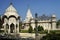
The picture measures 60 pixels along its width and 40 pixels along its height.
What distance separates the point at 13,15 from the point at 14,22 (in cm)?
160

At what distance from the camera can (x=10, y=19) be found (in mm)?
41031

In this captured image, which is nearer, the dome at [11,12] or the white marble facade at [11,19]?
the white marble facade at [11,19]

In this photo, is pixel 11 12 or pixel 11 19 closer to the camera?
→ pixel 11 12

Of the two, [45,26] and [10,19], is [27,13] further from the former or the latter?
[10,19]

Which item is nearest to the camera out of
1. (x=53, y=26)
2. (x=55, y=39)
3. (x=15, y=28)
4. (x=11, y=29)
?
(x=55, y=39)

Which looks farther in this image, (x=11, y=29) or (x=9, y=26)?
(x=11, y=29)

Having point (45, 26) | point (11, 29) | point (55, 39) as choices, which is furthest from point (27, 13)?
point (55, 39)

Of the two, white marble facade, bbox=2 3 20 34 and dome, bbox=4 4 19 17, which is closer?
white marble facade, bbox=2 3 20 34

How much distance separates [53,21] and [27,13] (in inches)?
764

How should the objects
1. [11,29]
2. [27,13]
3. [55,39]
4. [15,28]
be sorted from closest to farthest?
[55,39], [15,28], [11,29], [27,13]

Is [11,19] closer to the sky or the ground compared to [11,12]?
closer to the ground

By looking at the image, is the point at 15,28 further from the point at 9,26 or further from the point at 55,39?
the point at 55,39

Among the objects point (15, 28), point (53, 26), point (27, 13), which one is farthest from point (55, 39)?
point (27, 13)

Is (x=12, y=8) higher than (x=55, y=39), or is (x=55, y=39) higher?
(x=12, y=8)
